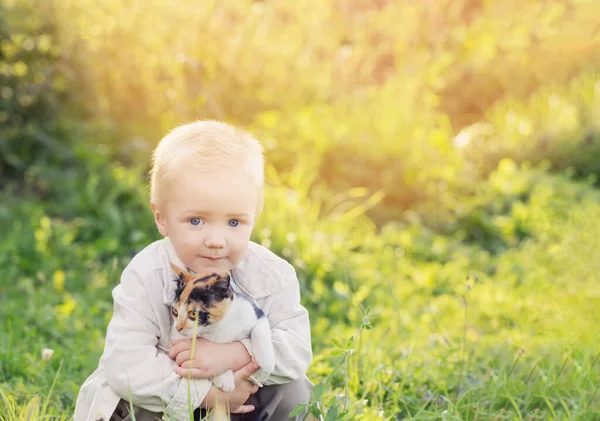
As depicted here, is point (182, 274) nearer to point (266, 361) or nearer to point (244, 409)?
point (266, 361)

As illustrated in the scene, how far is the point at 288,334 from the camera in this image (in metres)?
2.26

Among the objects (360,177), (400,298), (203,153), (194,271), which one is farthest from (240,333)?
(360,177)

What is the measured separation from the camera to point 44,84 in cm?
551

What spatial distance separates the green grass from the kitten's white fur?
0.63 feet

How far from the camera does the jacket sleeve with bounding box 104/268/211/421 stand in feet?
7.03

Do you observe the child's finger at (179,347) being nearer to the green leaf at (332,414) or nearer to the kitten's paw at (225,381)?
the kitten's paw at (225,381)

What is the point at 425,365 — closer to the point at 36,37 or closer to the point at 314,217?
the point at 314,217

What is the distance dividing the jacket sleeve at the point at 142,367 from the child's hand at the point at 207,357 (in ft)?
0.10

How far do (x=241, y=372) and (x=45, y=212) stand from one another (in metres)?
3.36

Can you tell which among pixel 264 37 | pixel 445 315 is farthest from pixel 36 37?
pixel 445 315

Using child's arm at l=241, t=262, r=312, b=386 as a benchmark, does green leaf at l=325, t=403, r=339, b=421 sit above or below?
below

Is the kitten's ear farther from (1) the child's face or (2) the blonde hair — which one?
(2) the blonde hair

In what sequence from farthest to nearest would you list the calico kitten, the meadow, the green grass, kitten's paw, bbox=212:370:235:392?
the meadow < the green grass < kitten's paw, bbox=212:370:235:392 < the calico kitten

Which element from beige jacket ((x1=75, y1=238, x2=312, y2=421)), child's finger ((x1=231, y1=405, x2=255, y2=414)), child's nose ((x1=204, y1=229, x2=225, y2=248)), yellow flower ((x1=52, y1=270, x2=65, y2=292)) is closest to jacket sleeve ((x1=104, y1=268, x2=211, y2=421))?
beige jacket ((x1=75, y1=238, x2=312, y2=421))
